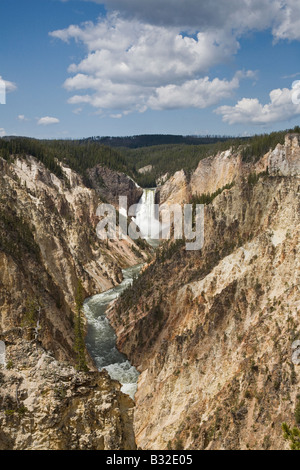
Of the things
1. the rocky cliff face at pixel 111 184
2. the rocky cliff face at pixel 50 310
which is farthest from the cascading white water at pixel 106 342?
the rocky cliff face at pixel 111 184

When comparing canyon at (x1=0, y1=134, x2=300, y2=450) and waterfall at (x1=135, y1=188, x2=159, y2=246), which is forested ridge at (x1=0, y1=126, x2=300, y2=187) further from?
canyon at (x1=0, y1=134, x2=300, y2=450)

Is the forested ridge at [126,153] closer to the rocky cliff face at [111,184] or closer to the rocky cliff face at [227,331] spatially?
the rocky cliff face at [111,184]

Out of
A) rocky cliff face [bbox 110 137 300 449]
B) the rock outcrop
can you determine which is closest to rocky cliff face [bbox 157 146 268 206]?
the rock outcrop

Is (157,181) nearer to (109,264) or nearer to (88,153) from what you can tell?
(88,153)

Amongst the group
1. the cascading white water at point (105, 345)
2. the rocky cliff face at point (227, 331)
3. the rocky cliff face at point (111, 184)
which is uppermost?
the rocky cliff face at point (111, 184)

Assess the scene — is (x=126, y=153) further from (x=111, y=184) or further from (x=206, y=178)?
(x=206, y=178)

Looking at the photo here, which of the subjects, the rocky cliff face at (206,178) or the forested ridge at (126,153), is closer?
the forested ridge at (126,153)

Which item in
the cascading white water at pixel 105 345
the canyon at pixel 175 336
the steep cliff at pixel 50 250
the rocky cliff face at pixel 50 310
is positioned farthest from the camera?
the cascading white water at pixel 105 345

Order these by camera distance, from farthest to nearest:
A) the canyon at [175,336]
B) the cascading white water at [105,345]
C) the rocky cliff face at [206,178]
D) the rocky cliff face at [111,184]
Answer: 1. the rocky cliff face at [111,184]
2. the rocky cliff face at [206,178]
3. the cascading white water at [105,345]
4. the canyon at [175,336]
